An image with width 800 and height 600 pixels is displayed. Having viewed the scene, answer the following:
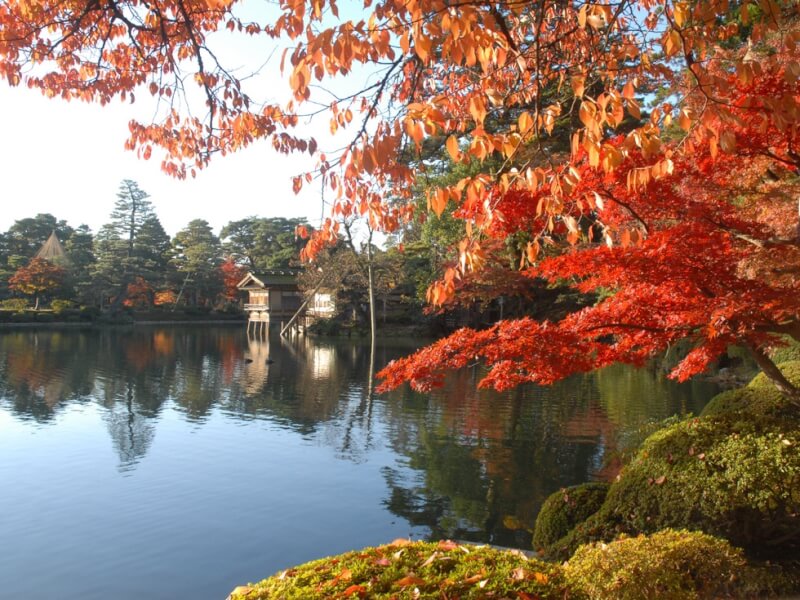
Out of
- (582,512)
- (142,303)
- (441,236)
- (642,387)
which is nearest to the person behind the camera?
(582,512)

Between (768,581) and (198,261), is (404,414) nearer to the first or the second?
(768,581)

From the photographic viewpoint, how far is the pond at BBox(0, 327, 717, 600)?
22.1 feet

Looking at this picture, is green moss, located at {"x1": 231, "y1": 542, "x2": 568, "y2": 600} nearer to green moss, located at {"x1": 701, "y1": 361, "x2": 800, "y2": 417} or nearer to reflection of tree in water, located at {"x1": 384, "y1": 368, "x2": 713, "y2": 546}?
reflection of tree in water, located at {"x1": 384, "y1": 368, "x2": 713, "y2": 546}

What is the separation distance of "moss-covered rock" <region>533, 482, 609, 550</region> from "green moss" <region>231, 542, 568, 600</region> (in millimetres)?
3177

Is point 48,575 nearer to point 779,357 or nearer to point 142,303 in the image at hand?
point 779,357

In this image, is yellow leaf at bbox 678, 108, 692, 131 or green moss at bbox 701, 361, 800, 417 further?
green moss at bbox 701, 361, 800, 417

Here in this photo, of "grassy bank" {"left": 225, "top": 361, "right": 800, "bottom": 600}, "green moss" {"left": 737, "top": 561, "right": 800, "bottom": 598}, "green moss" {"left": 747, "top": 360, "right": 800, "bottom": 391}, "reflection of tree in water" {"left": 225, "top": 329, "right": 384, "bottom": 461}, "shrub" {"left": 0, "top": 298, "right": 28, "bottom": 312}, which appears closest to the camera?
"grassy bank" {"left": 225, "top": 361, "right": 800, "bottom": 600}

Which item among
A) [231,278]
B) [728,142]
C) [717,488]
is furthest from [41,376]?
[231,278]

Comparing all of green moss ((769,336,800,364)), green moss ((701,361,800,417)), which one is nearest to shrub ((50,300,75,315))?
green moss ((769,336,800,364))

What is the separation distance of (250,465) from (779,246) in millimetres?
7877

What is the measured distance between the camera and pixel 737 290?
562 centimetres

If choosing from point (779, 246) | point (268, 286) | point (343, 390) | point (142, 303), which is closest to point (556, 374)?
point (779, 246)

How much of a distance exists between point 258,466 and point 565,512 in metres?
5.86

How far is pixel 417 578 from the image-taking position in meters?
2.20
